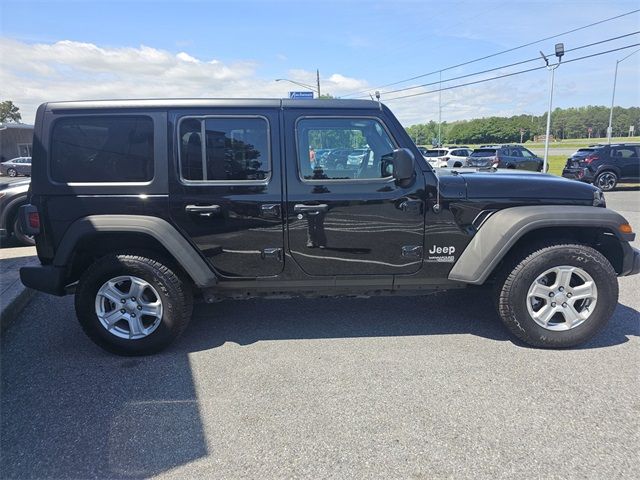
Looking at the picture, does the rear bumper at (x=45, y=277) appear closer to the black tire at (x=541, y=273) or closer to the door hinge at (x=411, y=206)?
the door hinge at (x=411, y=206)

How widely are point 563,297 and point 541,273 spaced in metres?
0.29

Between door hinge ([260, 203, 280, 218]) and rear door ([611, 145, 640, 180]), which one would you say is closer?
door hinge ([260, 203, 280, 218])

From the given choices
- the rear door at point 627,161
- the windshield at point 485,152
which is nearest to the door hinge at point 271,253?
the rear door at point 627,161

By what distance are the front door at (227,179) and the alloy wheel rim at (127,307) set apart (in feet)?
1.96

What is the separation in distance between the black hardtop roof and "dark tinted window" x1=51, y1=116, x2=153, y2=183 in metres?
0.10

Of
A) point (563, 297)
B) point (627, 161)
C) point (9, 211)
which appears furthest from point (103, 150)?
point (627, 161)

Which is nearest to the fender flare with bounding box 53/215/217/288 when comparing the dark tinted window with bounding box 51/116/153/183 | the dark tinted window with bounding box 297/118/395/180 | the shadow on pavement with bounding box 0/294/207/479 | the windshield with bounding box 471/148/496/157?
the dark tinted window with bounding box 51/116/153/183

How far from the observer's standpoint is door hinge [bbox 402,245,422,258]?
3629mm

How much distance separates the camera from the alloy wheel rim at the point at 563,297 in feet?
11.7

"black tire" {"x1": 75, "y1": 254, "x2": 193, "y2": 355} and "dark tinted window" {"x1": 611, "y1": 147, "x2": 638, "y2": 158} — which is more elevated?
"dark tinted window" {"x1": 611, "y1": 147, "x2": 638, "y2": 158}

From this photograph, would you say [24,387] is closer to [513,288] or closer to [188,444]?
[188,444]

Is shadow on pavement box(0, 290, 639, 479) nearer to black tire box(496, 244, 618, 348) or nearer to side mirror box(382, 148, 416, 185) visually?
black tire box(496, 244, 618, 348)

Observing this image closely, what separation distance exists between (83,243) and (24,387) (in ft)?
3.62

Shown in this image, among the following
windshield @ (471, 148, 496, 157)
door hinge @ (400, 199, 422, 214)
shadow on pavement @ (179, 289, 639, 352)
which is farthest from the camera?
windshield @ (471, 148, 496, 157)
